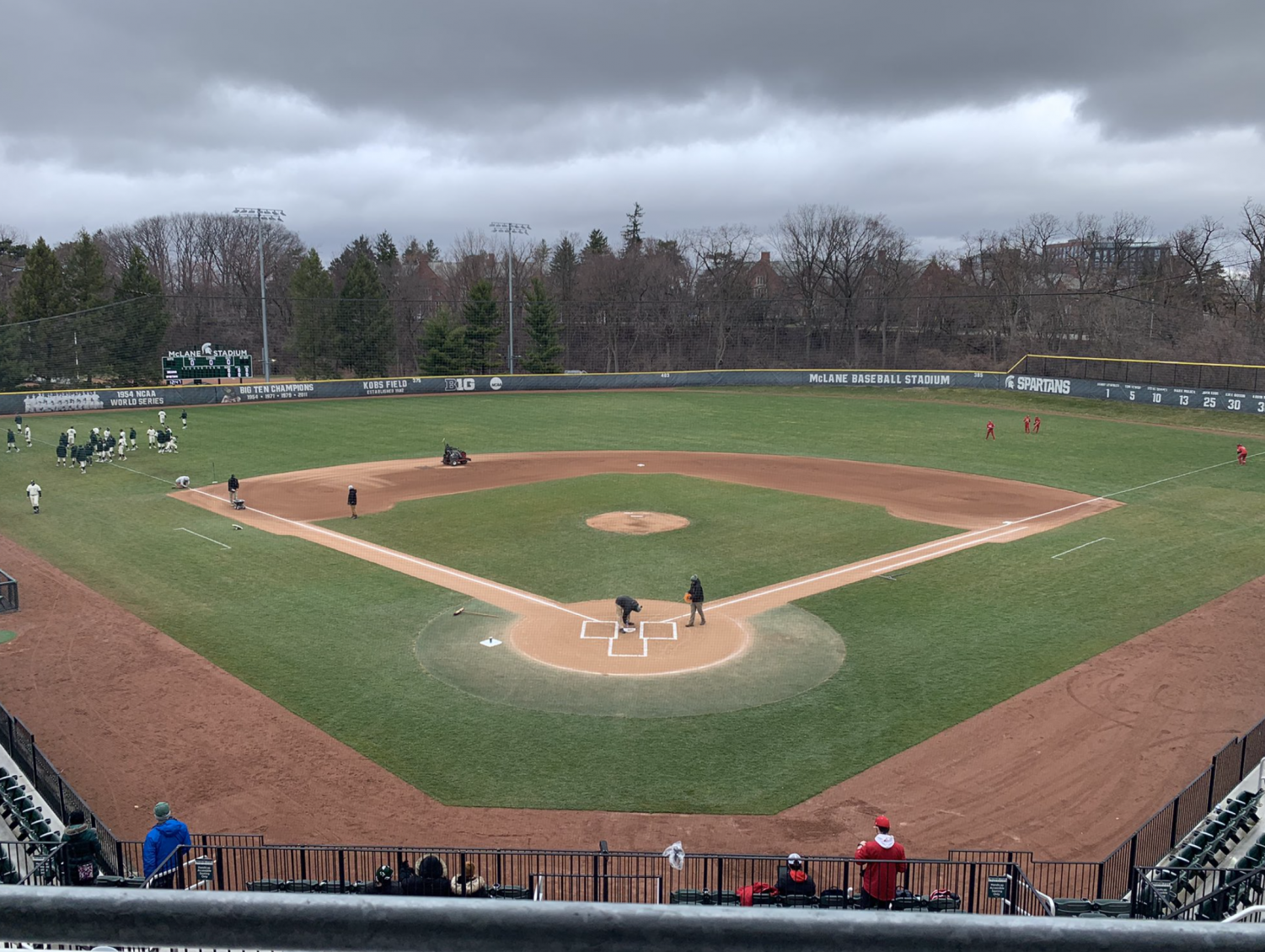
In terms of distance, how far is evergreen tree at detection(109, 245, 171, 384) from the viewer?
8088 cm

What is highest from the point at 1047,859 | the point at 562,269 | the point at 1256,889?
the point at 562,269

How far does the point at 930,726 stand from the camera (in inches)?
730

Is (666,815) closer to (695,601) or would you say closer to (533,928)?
(695,601)

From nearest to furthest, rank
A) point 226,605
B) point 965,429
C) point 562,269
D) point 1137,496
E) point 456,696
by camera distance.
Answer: point 456,696, point 226,605, point 1137,496, point 965,429, point 562,269

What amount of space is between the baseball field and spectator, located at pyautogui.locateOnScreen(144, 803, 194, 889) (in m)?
2.82

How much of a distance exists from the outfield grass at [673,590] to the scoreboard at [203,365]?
78.1 feet

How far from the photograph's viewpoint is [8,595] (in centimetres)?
2589

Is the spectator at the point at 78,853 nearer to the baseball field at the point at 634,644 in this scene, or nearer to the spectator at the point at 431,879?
the baseball field at the point at 634,644

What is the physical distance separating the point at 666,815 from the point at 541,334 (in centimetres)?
7859

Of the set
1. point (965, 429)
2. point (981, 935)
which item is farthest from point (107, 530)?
point (965, 429)

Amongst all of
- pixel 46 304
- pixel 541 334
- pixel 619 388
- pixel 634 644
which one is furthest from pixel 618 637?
pixel 46 304

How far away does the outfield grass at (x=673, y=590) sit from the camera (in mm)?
17234

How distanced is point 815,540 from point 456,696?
15.9 meters

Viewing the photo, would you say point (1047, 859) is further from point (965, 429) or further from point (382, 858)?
point (965, 429)
